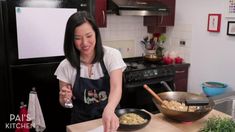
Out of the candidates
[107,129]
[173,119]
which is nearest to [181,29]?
[173,119]

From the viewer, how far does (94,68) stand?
151 cm

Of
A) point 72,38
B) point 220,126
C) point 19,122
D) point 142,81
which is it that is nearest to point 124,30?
point 142,81

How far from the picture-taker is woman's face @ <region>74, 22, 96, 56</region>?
130cm

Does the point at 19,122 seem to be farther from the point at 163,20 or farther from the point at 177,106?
the point at 163,20

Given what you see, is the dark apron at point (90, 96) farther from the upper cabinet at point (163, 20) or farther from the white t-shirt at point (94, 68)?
the upper cabinet at point (163, 20)

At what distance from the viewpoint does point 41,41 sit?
2.13m

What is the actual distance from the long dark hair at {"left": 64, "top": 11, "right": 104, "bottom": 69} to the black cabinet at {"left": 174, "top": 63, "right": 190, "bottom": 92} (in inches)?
69.7

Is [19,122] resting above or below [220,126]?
below

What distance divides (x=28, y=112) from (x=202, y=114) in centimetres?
148

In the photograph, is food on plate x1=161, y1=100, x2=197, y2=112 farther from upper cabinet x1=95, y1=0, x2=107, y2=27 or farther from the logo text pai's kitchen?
upper cabinet x1=95, y1=0, x2=107, y2=27

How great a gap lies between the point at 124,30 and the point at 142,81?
0.87 meters

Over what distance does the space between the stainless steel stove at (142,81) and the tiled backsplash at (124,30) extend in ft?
1.59

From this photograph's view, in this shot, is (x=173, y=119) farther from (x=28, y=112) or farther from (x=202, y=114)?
(x=28, y=112)

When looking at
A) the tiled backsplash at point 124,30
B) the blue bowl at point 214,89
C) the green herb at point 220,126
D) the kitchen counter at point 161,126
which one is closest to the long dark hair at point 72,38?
the kitchen counter at point 161,126
